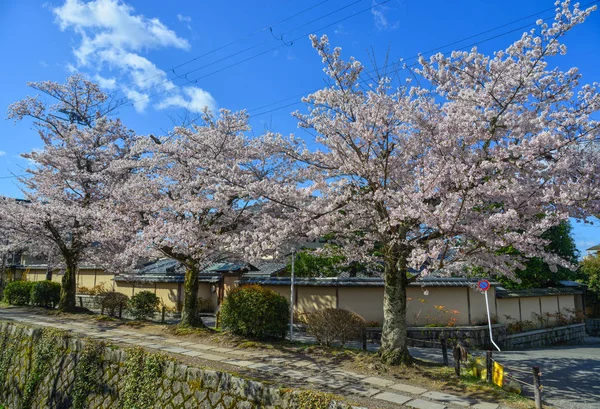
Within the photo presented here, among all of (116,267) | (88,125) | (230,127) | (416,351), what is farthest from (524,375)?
(88,125)

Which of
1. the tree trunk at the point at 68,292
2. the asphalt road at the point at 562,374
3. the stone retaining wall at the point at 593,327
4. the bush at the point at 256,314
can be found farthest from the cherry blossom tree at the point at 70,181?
the stone retaining wall at the point at 593,327

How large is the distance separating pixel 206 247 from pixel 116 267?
26.5 ft

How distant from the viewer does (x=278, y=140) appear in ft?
38.4

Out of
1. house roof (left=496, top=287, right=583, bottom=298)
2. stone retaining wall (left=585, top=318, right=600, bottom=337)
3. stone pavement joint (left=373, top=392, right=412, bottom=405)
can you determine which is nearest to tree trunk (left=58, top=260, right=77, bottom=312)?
stone pavement joint (left=373, top=392, right=412, bottom=405)

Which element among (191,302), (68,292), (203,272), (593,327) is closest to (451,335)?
(191,302)

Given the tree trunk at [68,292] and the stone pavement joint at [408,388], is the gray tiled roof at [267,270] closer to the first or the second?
the tree trunk at [68,292]

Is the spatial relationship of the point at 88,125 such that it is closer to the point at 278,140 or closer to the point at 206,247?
the point at 206,247

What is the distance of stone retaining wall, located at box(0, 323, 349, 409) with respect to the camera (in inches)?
286

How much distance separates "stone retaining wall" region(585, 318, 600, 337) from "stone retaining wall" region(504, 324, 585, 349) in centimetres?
581

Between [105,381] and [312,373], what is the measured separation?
17.0ft

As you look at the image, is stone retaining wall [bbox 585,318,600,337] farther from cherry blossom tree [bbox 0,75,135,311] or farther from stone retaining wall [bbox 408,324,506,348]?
cherry blossom tree [bbox 0,75,135,311]

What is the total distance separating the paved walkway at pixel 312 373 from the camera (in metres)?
7.75

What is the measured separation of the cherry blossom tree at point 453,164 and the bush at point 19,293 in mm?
21132

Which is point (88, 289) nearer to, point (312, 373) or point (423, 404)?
point (312, 373)
